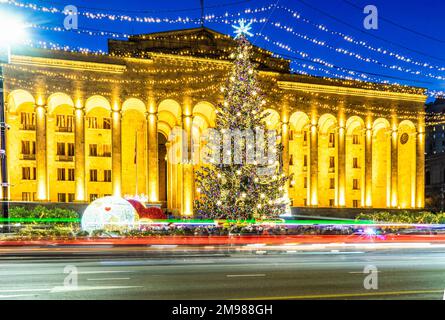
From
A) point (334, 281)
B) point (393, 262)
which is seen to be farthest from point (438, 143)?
point (334, 281)

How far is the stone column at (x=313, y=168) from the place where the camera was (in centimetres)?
4897

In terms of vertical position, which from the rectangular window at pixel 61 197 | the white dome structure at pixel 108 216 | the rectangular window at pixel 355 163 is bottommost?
the rectangular window at pixel 61 197

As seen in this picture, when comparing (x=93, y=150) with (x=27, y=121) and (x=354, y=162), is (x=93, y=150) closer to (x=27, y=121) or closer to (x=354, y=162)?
(x=27, y=121)

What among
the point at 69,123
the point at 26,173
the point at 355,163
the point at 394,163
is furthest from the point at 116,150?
the point at 394,163

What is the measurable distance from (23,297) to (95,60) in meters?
35.5

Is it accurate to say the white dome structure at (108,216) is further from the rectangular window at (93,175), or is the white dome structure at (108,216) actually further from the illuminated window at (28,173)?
the rectangular window at (93,175)

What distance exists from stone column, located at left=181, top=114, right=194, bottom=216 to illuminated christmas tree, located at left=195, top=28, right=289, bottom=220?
19644 mm

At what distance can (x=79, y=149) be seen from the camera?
42.1m

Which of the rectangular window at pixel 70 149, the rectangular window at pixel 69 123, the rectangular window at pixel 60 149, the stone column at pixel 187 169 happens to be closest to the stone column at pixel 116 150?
the rectangular window at pixel 70 149

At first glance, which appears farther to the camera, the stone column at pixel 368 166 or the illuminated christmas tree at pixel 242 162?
the stone column at pixel 368 166

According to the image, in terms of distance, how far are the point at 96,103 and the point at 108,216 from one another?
75.2 feet

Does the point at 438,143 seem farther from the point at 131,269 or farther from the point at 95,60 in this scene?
the point at 131,269

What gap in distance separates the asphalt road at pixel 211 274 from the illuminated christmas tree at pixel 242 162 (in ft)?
20.6

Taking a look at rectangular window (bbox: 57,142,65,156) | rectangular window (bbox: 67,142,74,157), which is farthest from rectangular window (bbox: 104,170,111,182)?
rectangular window (bbox: 57,142,65,156)
